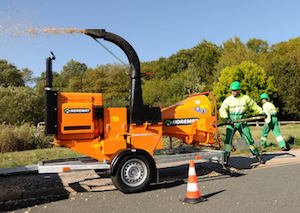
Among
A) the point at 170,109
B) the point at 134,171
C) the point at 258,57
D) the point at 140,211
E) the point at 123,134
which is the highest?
the point at 258,57

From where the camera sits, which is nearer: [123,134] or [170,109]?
[123,134]

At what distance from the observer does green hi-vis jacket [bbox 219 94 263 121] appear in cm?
878

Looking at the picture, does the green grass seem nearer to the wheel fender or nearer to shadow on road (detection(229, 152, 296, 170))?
the wheel fender

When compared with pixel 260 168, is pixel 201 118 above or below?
above

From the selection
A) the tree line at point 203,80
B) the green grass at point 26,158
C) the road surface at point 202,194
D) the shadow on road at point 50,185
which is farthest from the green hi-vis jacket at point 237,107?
the tree line at point 203,80

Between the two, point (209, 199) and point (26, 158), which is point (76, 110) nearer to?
point (209, 199)

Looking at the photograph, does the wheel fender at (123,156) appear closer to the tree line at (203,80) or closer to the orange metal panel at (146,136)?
the orange metal panel at (146,136)

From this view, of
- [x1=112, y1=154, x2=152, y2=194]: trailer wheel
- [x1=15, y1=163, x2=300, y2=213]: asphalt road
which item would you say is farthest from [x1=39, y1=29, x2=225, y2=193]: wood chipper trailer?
[x1=15, y1=163, x2=300, y2=213]: asphalt road

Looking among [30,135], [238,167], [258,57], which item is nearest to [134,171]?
[238,167]

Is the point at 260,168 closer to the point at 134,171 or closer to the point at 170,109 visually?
the point at 170,109

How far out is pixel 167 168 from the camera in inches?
346

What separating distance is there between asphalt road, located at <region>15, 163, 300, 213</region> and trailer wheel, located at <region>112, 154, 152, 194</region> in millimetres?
163

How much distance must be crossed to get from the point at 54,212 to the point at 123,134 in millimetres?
2089

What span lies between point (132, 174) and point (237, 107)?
12.8 feet
